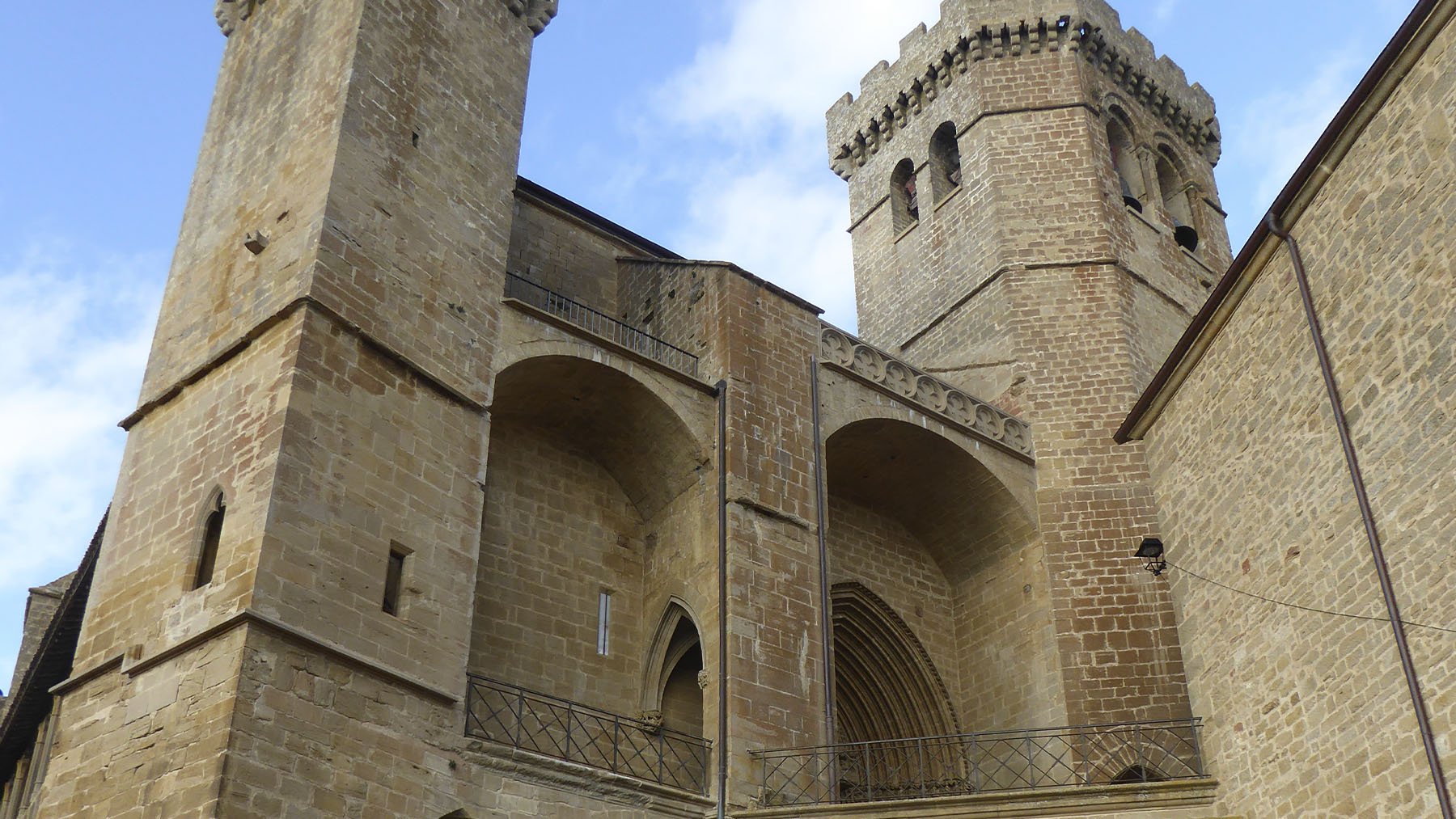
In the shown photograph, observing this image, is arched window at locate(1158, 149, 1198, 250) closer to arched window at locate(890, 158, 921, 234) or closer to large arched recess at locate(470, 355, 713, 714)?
arched window at locate(890, 158, 921, 234)

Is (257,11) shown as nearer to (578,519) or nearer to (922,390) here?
(578,519)

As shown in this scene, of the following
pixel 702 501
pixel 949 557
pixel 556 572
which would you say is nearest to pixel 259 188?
pixel 556 572

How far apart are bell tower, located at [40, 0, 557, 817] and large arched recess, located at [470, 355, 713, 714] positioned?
1189 millimetres

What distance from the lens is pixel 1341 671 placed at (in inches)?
329

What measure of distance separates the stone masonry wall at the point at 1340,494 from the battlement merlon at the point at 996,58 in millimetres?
9596

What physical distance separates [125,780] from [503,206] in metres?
5.78

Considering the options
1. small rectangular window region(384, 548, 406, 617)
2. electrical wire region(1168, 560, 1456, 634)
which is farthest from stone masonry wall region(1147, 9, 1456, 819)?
small rectangular window region(384, 548, 406, 617)

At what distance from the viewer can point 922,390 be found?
14.3m

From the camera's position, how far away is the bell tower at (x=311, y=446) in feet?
28.3

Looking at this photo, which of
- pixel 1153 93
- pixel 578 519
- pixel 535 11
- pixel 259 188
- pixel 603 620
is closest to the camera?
pixel 259 188

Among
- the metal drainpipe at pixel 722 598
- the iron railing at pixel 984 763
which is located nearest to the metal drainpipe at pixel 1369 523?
the iron railing at pixel 984 763

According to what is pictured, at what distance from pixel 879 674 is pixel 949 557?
1574mm

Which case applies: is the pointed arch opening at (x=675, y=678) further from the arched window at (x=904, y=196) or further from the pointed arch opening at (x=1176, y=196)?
the pointed arch opening at (x=1176, y=196)

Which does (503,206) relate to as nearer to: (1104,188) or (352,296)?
(352,296)
